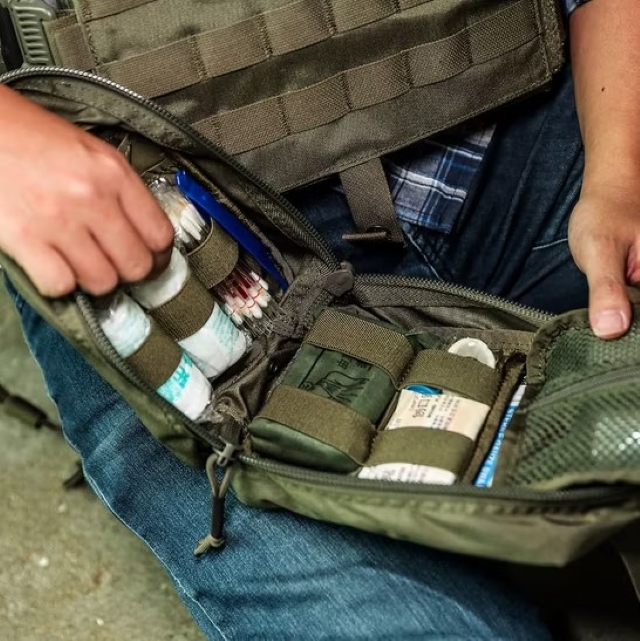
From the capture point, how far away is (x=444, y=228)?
76 cm

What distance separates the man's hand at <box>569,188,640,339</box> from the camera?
1.91 feet

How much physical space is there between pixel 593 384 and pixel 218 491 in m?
0.29

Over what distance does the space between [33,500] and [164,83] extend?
700 mm

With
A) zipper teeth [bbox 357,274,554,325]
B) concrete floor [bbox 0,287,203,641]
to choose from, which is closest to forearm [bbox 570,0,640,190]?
zipper teeth [bbox 357,274,554,325]

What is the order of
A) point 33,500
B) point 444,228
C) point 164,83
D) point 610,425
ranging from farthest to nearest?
point 33,500
point 444,228
point 164,83
point 610,425

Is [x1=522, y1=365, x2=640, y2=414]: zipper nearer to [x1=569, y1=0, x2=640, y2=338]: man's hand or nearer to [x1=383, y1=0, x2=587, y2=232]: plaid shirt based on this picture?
[x1=569, y1=0, x2=640, y2=338]: man's hand

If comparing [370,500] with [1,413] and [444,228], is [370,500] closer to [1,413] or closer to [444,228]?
[444,228]

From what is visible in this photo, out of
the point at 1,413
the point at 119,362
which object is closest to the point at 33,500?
the point at 1,413

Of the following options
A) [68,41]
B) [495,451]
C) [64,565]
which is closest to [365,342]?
[495,451]

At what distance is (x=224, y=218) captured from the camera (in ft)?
2.18

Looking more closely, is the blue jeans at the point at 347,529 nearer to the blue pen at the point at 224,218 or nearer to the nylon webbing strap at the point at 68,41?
the blue pen at the point at 224,218

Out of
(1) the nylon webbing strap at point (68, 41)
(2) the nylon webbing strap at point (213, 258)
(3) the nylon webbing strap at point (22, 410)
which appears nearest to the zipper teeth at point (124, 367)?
(2) the nylon webbing strap at point (213, 258)

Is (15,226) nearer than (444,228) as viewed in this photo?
Yes

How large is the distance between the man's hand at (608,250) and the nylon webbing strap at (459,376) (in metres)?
0.09
